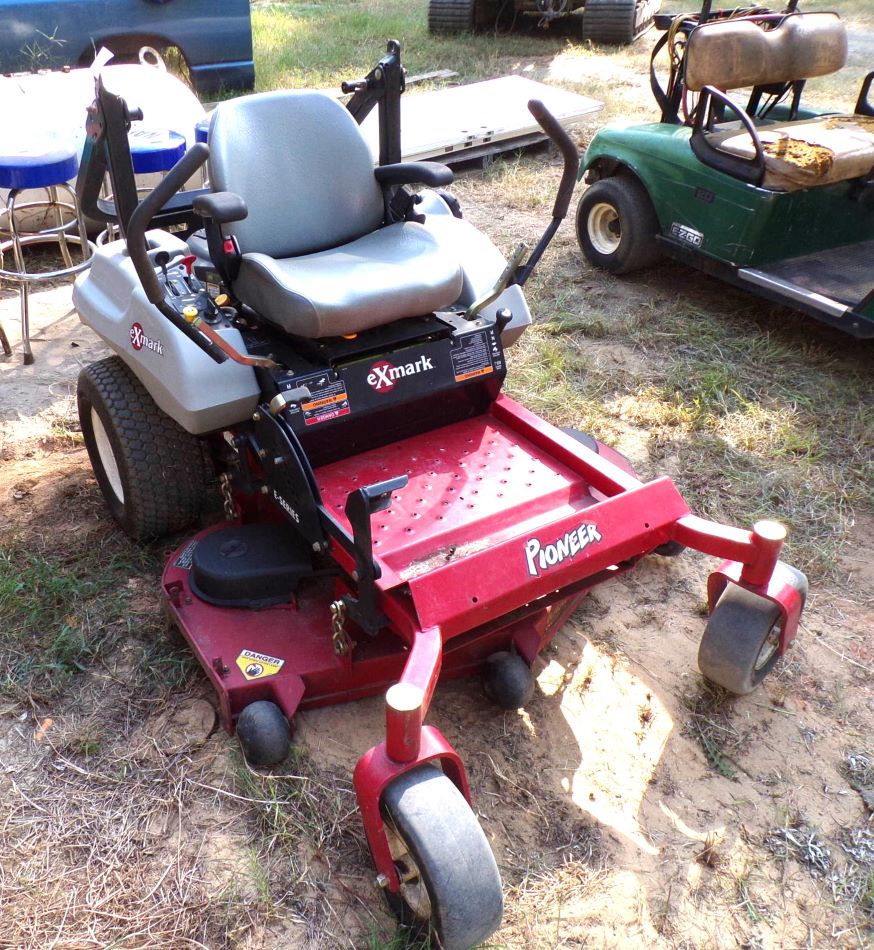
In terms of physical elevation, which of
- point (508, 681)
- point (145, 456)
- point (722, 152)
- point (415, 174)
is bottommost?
point (508, 681)

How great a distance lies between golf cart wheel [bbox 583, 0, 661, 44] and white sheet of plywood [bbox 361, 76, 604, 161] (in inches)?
104

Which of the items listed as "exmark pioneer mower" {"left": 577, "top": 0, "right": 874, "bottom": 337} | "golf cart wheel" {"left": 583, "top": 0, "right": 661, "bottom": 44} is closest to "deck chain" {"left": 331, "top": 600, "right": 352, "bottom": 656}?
"exmark pioneer mower" {"left": 577, "top": 0, "right": 874, "bottom": 337}

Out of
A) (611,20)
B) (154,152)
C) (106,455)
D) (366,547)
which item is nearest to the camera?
(366,547)

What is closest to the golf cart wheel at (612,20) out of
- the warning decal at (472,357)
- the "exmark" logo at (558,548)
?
the warning decal at (472,357)

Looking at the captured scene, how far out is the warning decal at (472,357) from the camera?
253 centimetres

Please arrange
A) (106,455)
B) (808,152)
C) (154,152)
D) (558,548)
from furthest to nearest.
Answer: (808,152), (154,152), (106,455), (558,548)

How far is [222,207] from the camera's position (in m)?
2.32

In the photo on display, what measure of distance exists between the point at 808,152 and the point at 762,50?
72cm

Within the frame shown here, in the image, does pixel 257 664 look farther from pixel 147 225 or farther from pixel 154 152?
pixel 154 152

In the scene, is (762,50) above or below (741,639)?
above

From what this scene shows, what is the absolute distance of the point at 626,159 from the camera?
4555 millimetres

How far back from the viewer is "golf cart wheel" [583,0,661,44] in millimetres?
8930

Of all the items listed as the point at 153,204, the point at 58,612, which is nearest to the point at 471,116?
the point at 153,204

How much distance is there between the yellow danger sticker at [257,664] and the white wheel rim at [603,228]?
3.20 meters
